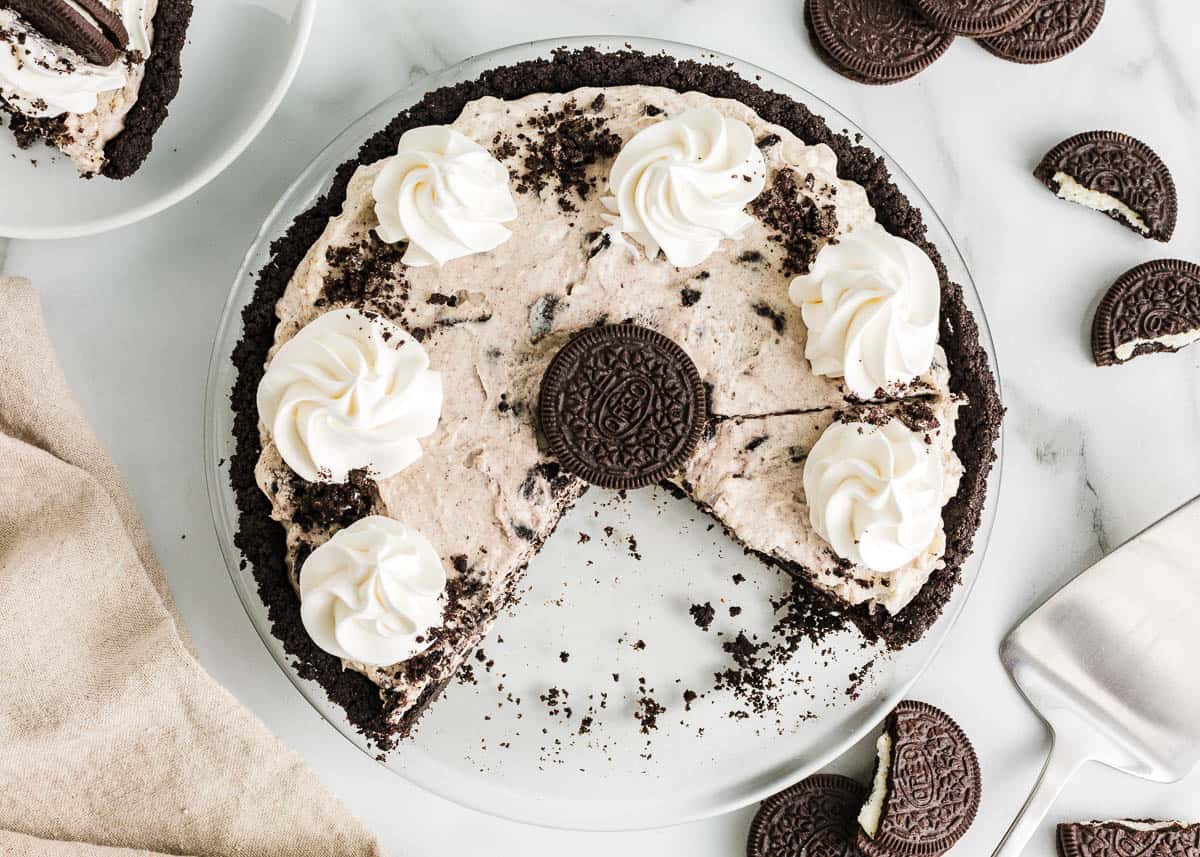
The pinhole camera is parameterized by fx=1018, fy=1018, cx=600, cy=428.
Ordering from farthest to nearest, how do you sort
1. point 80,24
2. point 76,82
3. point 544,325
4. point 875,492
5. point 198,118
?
point 198,118 < point 544,325 < point 76,82 < point 875,492 < point 80,24

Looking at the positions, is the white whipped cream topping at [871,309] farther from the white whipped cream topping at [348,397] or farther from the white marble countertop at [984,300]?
the white whipped cream topping at [348,397]

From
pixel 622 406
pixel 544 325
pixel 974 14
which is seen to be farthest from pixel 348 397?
pixel 974 14

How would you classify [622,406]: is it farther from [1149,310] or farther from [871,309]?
[1149,310]

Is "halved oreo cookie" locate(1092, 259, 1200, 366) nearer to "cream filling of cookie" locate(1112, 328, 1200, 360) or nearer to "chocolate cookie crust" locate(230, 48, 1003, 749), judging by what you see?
"cream filling of cookie" locate(1112, 328, 1200, 360)

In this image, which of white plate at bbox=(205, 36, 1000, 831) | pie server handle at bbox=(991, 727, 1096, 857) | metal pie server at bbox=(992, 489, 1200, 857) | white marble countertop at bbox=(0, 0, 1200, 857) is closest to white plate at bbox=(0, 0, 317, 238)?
white marble countertop at bbox=(0, 0, 1200, 857)

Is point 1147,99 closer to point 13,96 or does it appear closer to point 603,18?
point 603,18

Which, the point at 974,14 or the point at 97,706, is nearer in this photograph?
the point at 97,706
